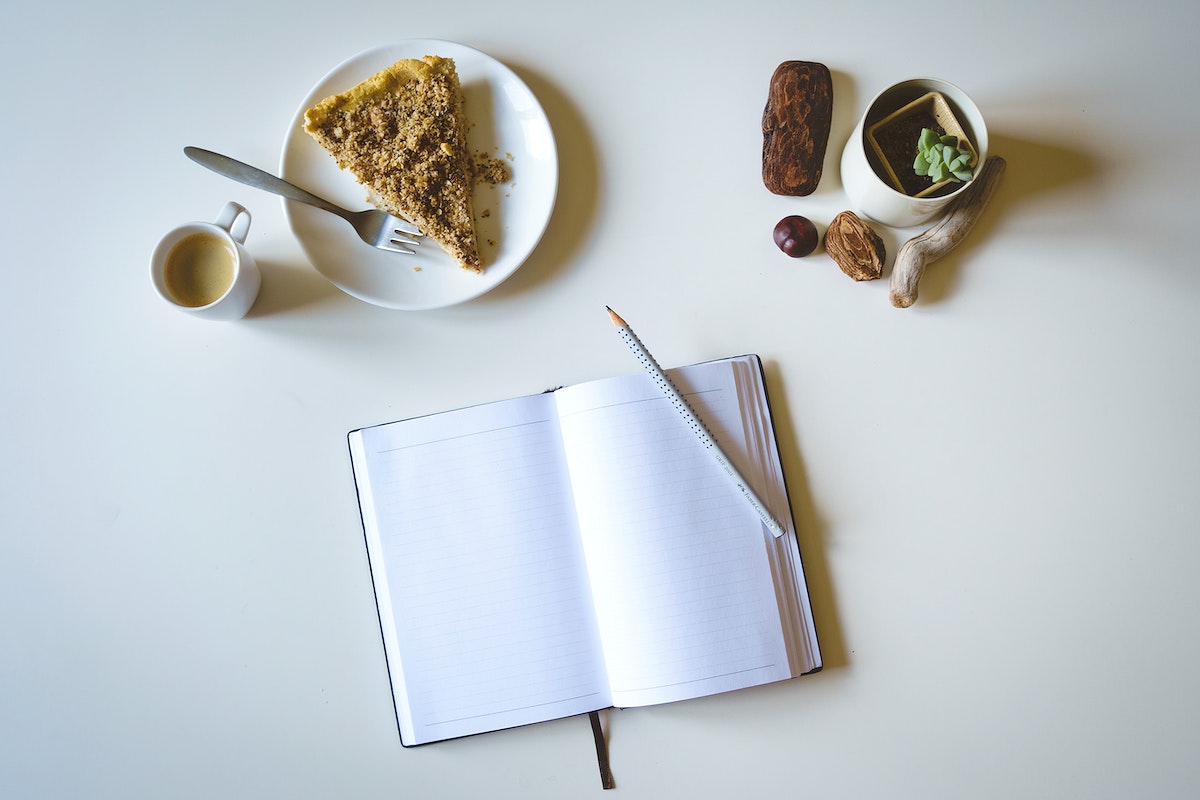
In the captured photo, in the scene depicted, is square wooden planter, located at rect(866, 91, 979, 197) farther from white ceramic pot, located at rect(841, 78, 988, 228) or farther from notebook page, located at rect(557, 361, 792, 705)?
notebook page, located at rect(557, 361, 792, 705)

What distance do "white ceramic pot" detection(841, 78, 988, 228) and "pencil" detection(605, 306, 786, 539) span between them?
0.33 meters

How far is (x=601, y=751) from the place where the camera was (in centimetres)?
95

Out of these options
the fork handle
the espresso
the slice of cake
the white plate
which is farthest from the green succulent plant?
the espresso

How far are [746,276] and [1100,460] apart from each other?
500mm

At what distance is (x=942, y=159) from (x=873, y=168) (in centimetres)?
8

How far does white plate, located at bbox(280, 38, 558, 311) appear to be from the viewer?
958 millimetres

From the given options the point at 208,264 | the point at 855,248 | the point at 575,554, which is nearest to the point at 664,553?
the point at 575,554

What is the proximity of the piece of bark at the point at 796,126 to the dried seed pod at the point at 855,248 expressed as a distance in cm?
7

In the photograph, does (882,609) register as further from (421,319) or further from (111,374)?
(111,374)

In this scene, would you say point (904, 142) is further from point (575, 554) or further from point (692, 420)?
point (575, 554)

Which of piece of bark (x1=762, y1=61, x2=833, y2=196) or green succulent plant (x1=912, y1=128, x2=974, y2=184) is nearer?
green succulent plant (x1=912, y1=128, x2=974, y2=184)

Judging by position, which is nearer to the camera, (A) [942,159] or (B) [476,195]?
(A) [942,159]

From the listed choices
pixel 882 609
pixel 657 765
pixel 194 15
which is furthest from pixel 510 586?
pixel 194 15

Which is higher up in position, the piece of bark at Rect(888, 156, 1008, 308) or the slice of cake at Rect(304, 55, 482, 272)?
the slice of cake at Rect(304, 55, 482, 272)
